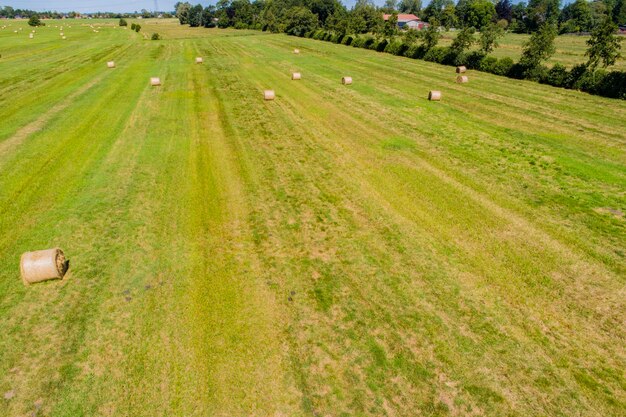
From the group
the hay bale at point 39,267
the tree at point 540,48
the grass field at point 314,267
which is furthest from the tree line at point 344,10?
the hay bale at point 39,267

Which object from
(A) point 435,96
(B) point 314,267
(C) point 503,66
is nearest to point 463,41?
(C) point 503,66

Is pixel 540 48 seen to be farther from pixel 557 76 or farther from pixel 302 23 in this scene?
pixel 302 23

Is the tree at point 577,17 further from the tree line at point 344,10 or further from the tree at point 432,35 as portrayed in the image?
the tree at point 432,35

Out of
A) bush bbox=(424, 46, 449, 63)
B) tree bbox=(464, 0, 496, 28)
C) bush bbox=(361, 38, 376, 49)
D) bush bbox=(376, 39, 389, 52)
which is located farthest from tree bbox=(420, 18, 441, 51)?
tree bbox=(464, 0, 496, 28)

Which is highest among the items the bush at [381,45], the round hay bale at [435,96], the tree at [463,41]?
the bush at [381,45]

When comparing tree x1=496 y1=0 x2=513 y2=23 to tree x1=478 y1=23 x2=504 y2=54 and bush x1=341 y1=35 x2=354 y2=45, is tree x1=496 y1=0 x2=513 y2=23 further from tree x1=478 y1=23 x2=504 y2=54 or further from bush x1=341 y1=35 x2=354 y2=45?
tree x1=478 y1=23 x2=504 y2=54

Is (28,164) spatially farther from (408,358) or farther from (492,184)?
(492,184)
